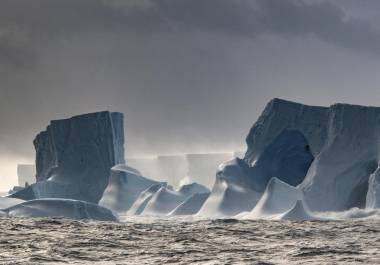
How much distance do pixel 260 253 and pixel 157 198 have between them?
33.6m

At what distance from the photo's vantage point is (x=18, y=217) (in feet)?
138

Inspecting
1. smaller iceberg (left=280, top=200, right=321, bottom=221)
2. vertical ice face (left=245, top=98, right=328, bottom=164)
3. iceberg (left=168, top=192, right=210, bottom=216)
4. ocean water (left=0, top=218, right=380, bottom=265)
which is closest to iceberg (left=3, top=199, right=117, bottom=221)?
ocean water (left=0, top=218, right=380, bottom=265)

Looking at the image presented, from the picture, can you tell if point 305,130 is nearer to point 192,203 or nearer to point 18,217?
point 192,203

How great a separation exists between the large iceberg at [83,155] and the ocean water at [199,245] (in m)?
22.9

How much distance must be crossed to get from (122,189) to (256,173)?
13.6 meters

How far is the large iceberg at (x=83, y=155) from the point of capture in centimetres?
6053

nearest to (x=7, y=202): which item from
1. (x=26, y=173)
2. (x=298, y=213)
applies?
(x=298, y=213)

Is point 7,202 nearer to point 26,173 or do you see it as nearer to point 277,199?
point 277,199

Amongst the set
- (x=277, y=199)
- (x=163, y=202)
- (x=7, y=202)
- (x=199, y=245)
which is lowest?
(x=199, y=245)

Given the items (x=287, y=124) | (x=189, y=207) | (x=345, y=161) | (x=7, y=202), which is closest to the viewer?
(x=345, y=161)

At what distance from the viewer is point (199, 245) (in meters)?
24.7

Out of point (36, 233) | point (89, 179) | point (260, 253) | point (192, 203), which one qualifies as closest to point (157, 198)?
point (192, 203)

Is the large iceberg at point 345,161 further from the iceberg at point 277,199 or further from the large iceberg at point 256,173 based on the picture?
the large iceberg at point 256,173

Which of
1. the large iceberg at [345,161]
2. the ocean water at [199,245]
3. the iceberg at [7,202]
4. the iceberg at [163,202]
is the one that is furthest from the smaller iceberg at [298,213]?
the iceberg at [7,202]
